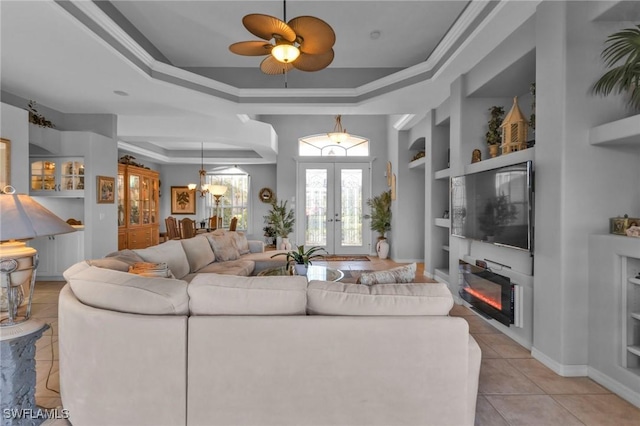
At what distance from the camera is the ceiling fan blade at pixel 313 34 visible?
257cm

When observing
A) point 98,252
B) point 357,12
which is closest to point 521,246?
point 357,12

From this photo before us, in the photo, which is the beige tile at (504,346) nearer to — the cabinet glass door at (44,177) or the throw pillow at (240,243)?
the throw pillow at (240,243)

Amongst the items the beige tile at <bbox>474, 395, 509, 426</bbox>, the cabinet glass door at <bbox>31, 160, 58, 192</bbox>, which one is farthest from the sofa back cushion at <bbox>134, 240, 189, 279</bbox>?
the cabinet glass door at <bbox>31, 160, 58, 192</bbox>

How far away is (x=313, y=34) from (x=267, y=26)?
1.24 ft

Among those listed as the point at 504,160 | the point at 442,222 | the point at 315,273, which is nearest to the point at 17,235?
the point at 315,273

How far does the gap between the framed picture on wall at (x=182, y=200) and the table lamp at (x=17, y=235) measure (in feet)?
30.4

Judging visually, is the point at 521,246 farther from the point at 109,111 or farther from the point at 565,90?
the point at 109,111

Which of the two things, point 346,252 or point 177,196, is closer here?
point 346,252

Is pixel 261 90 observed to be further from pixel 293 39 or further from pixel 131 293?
pixel 131 293

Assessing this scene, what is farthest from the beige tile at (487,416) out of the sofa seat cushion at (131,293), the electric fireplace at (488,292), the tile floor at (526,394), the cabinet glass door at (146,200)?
the cabinet glass door at (146,200)

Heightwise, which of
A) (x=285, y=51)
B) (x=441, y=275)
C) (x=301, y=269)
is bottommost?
(x=441, y=275)

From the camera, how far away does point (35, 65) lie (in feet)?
12.8

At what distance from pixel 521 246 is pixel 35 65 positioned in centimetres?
553

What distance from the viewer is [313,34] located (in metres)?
2.71
